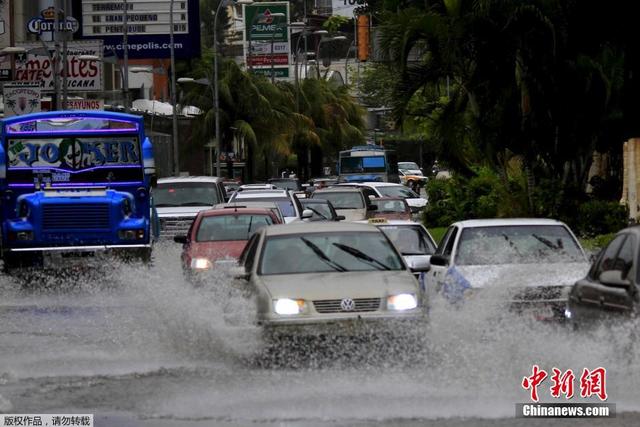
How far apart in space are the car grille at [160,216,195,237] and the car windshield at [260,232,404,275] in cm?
1727

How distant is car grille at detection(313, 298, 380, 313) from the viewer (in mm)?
14250

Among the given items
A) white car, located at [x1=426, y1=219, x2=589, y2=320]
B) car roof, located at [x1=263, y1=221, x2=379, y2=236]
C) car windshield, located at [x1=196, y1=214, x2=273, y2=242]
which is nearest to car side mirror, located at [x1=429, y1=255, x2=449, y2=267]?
white car, located at [x1=426, y1=219, x2=589, y2=320]

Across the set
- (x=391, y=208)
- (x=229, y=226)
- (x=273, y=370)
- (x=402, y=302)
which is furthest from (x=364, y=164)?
(x=273, y=370)

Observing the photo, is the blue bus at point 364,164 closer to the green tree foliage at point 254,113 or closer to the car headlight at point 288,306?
the green tree foliage at point 254,113

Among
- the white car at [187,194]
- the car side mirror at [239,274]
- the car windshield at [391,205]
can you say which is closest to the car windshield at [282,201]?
the white car at [187,194]

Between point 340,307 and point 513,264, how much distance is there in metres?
3.58

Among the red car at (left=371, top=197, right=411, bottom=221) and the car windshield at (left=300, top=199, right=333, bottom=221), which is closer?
the car windshield at (left=300, top=199, right=333, bottom=221)

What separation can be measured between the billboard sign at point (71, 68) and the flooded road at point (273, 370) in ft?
124

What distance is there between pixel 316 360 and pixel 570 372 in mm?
2863

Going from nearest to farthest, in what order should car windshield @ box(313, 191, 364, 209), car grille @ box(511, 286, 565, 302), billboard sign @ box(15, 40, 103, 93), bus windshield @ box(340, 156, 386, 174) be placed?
car grille @ box(511, 286, 565, 302) < car windshield @ box(313, 191, 364, 209) < billboard sign @ box(15, 40, 103, 93) < bus windshield @ box(340, 156, 386, 174)

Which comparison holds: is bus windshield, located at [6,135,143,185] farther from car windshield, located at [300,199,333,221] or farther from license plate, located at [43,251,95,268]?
car windshield, located at [300,199,333,221]

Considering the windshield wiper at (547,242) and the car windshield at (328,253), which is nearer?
the car windshield at (328,253)

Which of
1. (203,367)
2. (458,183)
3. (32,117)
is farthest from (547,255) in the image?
(458,183)

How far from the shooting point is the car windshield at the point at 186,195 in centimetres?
3469
